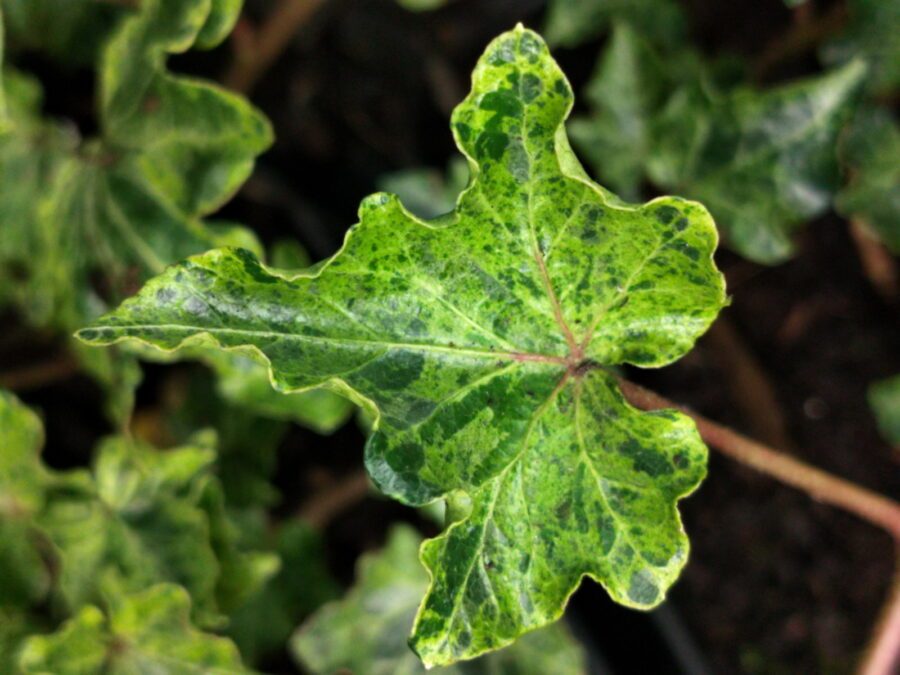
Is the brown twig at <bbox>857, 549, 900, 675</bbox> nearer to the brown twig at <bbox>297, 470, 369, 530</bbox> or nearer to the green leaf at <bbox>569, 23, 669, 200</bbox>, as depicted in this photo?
the green leaf at <bbox>569, 23, 669, 200</bbox>

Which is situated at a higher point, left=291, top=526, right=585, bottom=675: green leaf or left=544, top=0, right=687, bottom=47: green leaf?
left=544, top=0, right=687, bottom=47: green leaf

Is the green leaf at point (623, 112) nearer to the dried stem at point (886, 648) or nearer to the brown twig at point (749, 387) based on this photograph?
the brown twig at point (749, 387)

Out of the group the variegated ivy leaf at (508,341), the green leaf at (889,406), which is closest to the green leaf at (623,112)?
the green leaf at (889,406)

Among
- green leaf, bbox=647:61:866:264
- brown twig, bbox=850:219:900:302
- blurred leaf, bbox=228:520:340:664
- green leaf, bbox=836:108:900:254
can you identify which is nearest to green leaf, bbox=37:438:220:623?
blurred leaf, bbox=228:520:340:664

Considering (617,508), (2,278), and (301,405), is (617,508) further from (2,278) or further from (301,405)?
(2,278)

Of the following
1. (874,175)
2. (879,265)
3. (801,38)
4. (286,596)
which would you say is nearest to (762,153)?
(874,175)

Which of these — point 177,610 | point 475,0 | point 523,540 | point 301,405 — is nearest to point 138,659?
point 177,610
